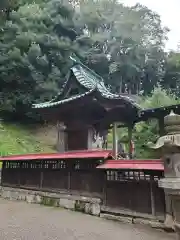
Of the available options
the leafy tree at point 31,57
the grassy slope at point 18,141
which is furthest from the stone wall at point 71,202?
the leafy tree at point 31,57

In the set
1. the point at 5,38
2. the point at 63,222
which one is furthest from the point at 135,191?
the point at 5,38

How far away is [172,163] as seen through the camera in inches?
178

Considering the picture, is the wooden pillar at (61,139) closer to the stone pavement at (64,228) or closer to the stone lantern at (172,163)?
the stone pavement at (64,228)

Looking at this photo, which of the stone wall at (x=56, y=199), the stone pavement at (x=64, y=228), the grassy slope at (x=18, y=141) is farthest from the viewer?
the grassy slope at (x=18, y=141)

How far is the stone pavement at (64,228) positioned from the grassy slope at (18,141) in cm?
1167

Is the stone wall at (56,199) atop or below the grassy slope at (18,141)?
below

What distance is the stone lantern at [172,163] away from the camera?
4258 millimetres

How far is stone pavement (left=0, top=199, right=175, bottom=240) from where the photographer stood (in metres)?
6.62

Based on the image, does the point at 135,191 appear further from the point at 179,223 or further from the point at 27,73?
the point at 27,73

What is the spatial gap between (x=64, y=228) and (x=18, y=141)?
57.2ft

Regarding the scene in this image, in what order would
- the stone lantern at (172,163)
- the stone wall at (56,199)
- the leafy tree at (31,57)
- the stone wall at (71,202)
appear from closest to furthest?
the stone lantern at (172,163) → the stone wall at (71,202) → the stone wall at (56,199) → the leafy tree at (31,57)

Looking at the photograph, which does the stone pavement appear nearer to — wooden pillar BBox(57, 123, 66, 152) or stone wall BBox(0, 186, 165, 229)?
stone wall BBox(0, 186, 165, 229)

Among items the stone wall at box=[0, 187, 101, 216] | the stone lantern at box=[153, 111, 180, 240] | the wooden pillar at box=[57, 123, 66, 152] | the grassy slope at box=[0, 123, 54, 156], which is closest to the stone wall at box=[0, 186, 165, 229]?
the stone wall at box=[0, 187, 101, 216]

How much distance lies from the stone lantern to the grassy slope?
17131mm
